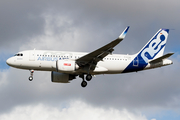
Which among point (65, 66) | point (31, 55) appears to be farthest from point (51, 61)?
point (31, 55)

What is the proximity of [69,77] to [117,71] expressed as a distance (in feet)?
22.4

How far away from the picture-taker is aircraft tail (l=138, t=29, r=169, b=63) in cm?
4881

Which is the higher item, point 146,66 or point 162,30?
point 162,30

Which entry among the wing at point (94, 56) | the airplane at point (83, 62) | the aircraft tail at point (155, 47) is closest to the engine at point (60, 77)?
the airplane at point (83, 62)

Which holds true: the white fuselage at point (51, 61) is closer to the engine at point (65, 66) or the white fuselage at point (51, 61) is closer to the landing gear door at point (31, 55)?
the landing gear door at point (31, 55)

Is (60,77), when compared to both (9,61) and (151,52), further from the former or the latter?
(151,52)

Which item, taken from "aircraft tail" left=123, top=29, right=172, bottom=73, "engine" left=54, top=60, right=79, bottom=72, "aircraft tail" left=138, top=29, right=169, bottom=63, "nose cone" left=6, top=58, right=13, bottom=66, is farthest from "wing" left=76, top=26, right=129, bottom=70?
"nose cone" left=6, top=58, right=13, bottom=66

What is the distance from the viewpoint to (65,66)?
4397 cm

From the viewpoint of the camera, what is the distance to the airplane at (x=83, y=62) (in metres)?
44.2

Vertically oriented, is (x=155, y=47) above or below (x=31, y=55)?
above

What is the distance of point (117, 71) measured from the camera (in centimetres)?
4722

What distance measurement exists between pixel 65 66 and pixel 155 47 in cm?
1369

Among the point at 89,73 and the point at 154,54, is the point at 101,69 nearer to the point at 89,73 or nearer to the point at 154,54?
the point at 89,73

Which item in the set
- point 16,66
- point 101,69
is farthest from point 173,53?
point 16,66
